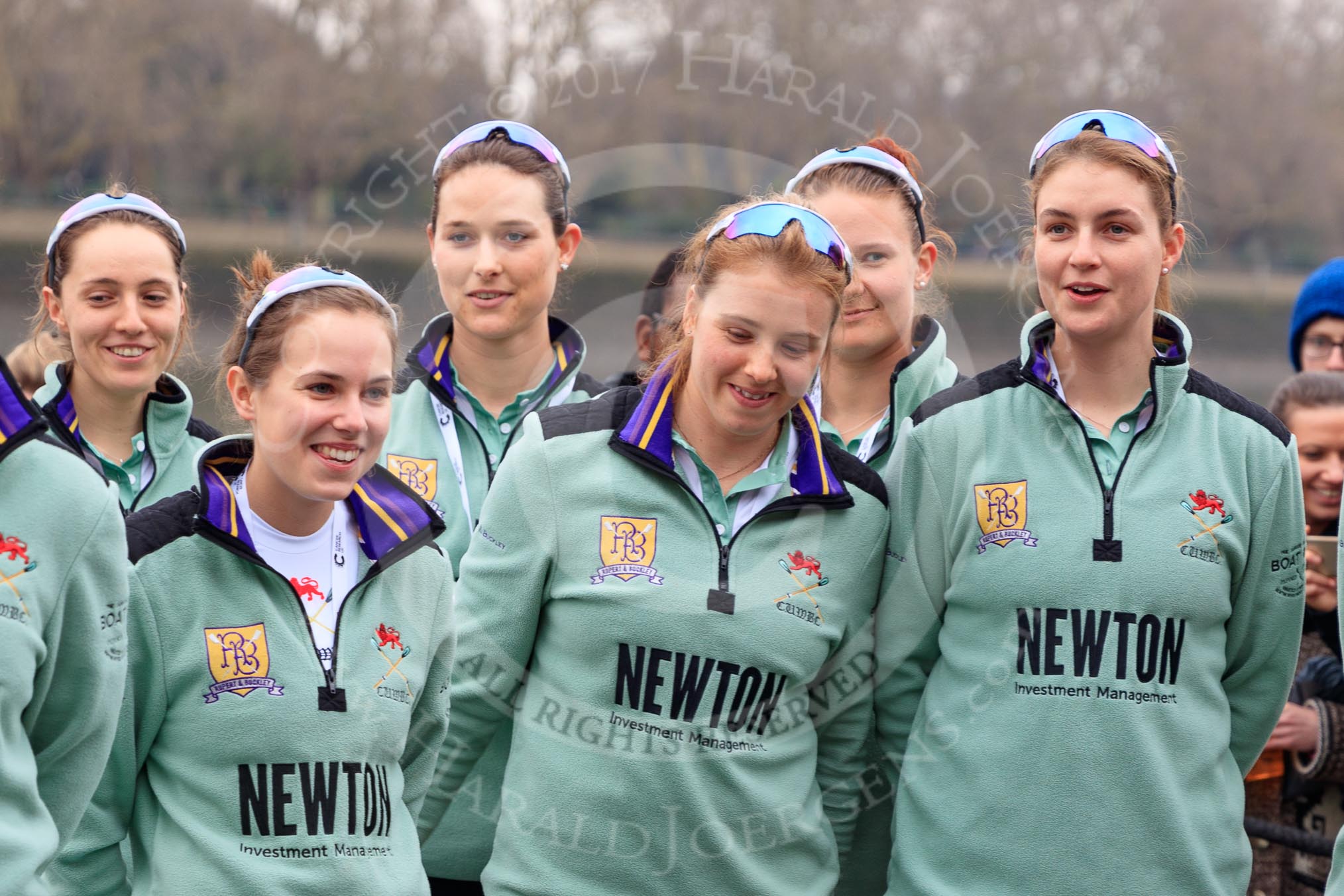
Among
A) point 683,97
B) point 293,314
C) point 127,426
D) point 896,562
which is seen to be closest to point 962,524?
point 896,562

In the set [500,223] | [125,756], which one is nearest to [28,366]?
[500,223]

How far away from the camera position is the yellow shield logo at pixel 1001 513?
297cm

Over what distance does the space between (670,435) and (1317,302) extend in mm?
3249

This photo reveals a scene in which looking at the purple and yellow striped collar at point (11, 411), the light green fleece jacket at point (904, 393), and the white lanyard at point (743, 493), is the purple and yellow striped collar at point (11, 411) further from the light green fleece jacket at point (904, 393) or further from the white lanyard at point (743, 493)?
the light green fleece jacket at point (904, 393)

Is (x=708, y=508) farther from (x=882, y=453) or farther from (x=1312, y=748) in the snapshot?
(x=1312, y=748)

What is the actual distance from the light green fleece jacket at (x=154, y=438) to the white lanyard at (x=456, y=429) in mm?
660

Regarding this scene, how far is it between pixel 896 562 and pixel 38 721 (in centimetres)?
176

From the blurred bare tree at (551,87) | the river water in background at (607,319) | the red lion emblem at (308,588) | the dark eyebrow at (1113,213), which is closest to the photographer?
the red lion emblem at (308,588)

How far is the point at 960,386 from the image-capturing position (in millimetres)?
3180

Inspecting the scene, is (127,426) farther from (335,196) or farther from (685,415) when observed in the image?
(335,196)

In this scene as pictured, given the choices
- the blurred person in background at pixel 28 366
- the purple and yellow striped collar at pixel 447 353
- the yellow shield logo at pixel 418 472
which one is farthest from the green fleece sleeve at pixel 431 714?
the blurred person in background at pixel 28 366

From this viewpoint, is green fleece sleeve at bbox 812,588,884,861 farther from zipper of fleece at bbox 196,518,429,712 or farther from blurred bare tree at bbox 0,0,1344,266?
blurred bare tree at bbox 0,0,1344,266

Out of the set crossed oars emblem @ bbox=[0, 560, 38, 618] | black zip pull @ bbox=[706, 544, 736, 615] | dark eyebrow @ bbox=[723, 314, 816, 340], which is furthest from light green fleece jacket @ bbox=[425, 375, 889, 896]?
crossed oars emblem @ bbox=[0, 560, 38, 618]

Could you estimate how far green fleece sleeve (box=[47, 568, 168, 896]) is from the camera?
8.66 feet
